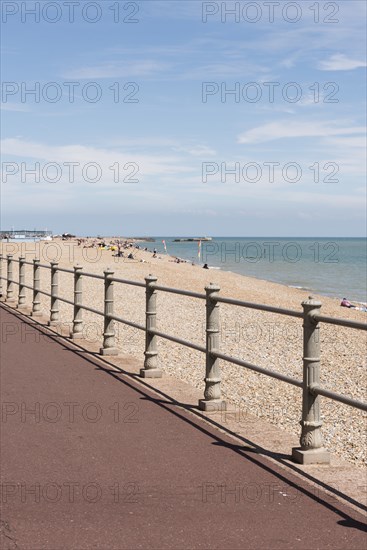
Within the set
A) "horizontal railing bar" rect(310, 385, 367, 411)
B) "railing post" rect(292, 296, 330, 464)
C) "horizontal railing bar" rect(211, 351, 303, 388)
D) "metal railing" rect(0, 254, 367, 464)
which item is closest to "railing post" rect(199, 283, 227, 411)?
"metal railing" rect(0, 254, 367, 464)

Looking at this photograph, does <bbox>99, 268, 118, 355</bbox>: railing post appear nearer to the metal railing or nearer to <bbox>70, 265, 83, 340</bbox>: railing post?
the metal railing

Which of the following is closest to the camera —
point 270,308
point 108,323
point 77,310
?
point 270,308

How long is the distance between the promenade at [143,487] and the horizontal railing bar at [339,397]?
0.64 metres

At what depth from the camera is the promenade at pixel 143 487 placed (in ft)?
14.7

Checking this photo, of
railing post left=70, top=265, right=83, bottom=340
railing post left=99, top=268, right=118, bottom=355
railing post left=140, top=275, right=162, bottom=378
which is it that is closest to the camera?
railing post left=140, top=275, right=162, bottom=378

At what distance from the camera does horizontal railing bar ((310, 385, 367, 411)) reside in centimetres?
532

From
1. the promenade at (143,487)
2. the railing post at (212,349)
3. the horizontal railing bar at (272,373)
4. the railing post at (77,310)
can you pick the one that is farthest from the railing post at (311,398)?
the railing post at (77,310)

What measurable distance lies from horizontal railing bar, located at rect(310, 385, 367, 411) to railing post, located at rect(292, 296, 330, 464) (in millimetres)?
52

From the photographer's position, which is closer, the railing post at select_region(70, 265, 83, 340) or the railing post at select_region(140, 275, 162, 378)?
the railing post at select_region(140, 275, 162, 378)

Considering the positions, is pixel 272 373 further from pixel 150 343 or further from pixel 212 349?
pixel 150 343

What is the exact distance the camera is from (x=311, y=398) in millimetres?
6059

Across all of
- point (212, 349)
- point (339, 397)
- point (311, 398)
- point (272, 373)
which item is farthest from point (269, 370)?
point (212, 349)

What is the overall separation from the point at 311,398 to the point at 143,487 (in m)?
1.53

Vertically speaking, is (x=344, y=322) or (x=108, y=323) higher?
(x=344, y=322)
